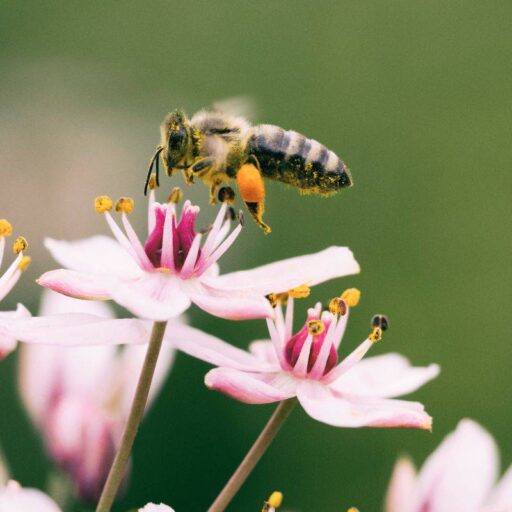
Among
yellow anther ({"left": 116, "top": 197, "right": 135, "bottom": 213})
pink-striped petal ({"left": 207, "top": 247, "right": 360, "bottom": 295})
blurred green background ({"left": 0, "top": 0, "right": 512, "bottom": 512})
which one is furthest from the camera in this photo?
blurred green background ({"left": 0, "top": 0, "right": 512, "bottom": 512})

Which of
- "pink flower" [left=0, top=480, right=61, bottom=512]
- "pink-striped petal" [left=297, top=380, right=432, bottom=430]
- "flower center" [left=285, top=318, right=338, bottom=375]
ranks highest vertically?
"flower center" [left=285, top=318, right=338, bottom=375]

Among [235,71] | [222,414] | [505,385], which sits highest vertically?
[235,71]

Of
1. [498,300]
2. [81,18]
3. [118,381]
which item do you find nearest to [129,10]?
[81,18]

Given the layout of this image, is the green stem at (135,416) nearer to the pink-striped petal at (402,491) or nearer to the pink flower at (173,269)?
the pink flower at (173,269)

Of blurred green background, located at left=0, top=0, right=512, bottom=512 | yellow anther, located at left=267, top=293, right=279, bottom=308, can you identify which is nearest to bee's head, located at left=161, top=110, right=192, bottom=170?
yellow anther, located at left=267, top=293, right=279, bottom=308

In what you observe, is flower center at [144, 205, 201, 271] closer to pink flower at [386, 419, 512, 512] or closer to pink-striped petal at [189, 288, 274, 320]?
pink-striped petal at [189, 288, 274, 320]

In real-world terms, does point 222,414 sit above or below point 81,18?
below

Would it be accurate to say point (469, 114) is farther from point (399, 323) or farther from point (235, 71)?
point (399, 323)

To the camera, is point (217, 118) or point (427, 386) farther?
point (427, 386)
